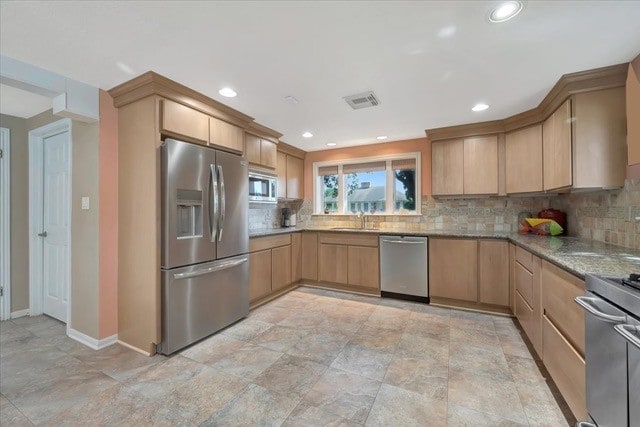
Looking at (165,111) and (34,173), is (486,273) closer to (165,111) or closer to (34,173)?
(165,111)

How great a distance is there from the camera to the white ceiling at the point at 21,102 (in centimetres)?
248

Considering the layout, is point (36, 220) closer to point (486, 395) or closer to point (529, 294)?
point (486, 395)

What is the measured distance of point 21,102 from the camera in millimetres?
2701

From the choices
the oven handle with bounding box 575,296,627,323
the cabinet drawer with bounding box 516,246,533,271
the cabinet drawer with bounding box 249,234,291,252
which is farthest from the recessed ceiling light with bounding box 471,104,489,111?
the cabinet drawer with bounding box 249,234,291,252

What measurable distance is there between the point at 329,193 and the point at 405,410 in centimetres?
363

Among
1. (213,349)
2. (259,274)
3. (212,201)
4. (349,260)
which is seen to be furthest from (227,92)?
(349,260)

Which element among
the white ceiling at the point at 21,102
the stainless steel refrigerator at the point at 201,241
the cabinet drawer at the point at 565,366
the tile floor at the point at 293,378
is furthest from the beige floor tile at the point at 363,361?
the white ceiling at the point at 21,102

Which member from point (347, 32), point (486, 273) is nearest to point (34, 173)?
point (347, 32)

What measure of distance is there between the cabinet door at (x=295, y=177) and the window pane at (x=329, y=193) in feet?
1.38

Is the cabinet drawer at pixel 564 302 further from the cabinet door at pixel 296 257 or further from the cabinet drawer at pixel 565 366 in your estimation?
the cabinet door at pixel 296 257

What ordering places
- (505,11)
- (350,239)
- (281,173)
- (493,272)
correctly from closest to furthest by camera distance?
(505,11)
(493,272)
(350,239)
(281,173)

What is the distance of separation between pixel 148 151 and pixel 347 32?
1.84 m

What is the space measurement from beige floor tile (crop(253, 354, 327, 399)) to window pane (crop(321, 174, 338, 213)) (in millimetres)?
2975

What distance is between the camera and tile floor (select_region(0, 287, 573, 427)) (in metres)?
1.56
